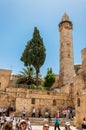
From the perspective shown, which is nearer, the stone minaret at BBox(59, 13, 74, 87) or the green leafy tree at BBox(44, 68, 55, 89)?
the stone minaret at BBox(59, 13, 74, 87)

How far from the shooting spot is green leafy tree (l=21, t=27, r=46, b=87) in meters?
30.5

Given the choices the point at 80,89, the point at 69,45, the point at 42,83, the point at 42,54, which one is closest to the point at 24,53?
the point at 42,54

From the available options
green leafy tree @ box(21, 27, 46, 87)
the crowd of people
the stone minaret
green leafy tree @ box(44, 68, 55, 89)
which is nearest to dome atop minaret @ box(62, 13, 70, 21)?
the stone minaret

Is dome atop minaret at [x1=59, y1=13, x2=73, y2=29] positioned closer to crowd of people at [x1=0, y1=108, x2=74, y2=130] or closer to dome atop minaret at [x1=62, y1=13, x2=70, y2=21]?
dome atop minaret at [x1=62, y1=13, x2=70, y2=21]

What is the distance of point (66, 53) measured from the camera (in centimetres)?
3466

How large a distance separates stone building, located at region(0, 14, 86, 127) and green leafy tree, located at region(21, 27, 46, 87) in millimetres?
3312

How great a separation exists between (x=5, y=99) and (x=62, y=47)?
48.6 feet

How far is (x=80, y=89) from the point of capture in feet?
56.4

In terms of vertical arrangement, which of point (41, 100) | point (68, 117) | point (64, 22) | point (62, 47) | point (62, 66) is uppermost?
point (64, 22)

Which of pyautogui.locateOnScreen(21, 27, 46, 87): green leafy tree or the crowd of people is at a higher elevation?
pyautogui.locateOnScreen(21, 27, 46, 87): green leafy tree

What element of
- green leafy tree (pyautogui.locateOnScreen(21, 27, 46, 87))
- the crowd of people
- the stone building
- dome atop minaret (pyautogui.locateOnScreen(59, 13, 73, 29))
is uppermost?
dome atop minaret (pyautogui.locateOnScreen(59, 13, 73, 29))

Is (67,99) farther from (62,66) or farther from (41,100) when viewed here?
(62,66)

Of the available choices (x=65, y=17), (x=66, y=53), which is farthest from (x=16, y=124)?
(x=65, y=17)

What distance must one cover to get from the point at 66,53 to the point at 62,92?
9.40m
